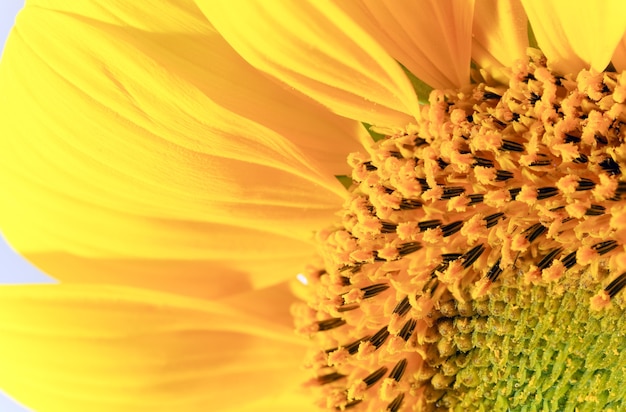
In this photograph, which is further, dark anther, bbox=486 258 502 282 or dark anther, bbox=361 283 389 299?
dark anther, bbox=361 283 389 299

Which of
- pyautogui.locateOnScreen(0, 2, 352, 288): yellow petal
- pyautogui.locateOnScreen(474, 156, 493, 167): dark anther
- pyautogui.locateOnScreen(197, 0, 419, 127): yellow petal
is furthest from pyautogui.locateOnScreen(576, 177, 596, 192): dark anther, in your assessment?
Answer: pyautogui.locateOnScreen(0, 2, 352, 288): yellow petal

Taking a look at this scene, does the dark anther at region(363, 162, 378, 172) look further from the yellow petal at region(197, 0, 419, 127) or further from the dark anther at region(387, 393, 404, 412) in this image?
the dark anther at region(387, 393, 404, 412)

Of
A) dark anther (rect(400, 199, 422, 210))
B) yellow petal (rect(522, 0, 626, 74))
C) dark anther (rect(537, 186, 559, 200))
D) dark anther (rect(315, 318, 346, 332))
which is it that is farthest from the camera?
dark anther (rect(315, 318, 346, 332))

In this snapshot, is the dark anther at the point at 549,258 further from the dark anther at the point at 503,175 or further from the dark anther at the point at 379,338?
the dark anther at the point at 379,338

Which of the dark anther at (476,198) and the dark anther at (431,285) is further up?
the dark anther at (476,198)

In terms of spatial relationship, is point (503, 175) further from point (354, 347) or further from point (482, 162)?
point (354, 347)

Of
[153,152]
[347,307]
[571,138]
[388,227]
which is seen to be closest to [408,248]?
[388,227]

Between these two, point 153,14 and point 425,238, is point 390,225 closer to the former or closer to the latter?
point 425,238

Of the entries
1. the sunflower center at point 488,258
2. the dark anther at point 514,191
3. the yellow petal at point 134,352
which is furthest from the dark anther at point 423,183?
the yellow petal at point 134,352
